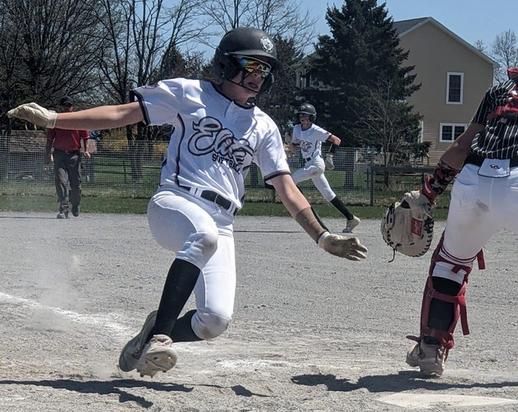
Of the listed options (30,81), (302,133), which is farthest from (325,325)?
(30,81)

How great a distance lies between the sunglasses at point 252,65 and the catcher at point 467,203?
1207mm

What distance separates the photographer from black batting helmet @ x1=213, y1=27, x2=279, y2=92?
197 inches

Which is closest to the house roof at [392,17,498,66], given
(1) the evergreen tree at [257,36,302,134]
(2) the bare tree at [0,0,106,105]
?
(1) the evergreen tree at [257,36,302,134]

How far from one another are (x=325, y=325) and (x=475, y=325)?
1131 mm

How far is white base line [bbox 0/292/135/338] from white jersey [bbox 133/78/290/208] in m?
1.84

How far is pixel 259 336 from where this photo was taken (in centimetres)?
649

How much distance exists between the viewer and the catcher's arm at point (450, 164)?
17.5 ft

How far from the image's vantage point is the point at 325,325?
7.00m

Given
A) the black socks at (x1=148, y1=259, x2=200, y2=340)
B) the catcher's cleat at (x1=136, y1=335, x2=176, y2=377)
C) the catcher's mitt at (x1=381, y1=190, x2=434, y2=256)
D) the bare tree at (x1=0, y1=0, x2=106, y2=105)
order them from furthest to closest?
the bare tree at (x1=0, y1=0, x2=106, y2=105)
the catcher's mitt at (x1=381, y1=190, x2=434, y2=256)
the black socks at (x1=148, y1=259, x2=200, y2=340)
the catcher's cleat at (x1=136, y1=335, x2=176, y2=377)

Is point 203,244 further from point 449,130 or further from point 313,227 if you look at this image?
point 449,130

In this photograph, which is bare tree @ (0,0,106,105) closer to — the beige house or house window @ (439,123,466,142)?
the beige house

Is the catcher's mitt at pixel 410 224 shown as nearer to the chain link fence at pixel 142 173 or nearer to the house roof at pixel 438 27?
the chain link fence at pixel 142 173

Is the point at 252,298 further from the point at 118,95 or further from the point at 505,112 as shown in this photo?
the point at 118,95

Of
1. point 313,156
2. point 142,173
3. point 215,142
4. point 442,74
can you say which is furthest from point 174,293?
point 442,74
